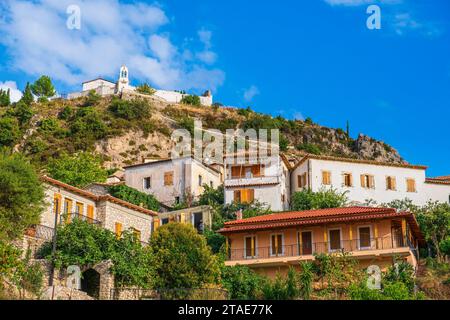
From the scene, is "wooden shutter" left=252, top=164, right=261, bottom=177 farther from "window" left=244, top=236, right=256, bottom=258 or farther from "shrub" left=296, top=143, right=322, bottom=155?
"shrub" left=296, top=143, right=322, bottom=155

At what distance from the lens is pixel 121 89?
110812mm

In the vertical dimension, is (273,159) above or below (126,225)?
above

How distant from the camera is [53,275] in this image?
33531mm

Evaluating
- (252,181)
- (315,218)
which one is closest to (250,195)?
(252,181)

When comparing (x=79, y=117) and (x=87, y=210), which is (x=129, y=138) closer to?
(x=79, y=117)

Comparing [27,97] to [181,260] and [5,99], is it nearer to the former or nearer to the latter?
[5,99]

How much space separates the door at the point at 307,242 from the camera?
40406mm

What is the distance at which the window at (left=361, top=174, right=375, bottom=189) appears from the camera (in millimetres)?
55656

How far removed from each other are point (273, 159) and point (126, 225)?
17.8 meters

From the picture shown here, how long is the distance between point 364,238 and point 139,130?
185 ft

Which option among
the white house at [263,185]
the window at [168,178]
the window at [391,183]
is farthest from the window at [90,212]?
the window at [391,183]
